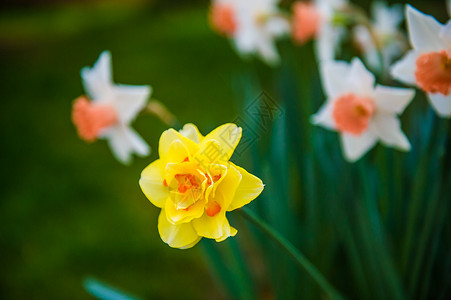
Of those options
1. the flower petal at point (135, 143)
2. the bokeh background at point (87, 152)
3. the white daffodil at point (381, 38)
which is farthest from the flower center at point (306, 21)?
the flower petal at point (135, 143)

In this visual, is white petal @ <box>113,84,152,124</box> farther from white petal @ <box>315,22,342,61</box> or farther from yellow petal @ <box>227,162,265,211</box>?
white petal @ <box>315,22,342,61</box>

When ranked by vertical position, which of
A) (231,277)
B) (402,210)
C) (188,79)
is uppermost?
(402,210)

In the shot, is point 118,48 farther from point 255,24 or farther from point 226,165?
point 226,165

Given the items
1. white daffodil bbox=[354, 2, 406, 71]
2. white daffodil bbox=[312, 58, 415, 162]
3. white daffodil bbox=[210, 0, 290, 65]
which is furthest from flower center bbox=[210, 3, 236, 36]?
white daffodil bbox=[312, 58, 415, 162]

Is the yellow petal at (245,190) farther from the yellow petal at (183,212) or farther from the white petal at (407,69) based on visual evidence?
the white petal at (407,69)

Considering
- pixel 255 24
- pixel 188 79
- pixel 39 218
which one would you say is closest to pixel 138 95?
pixel 255 24

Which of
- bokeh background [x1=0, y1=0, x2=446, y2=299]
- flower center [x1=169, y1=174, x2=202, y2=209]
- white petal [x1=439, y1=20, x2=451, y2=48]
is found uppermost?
white petal [x1=439, y1=20, x2=451, y2=48]
